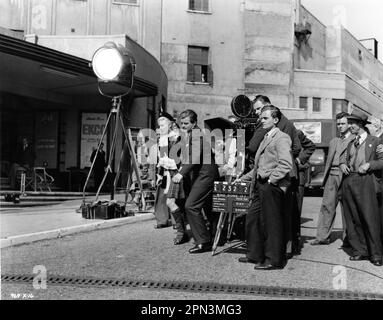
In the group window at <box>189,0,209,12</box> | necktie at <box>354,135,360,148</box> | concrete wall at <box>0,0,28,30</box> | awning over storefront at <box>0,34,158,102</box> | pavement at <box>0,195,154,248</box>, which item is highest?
window at <box>189,0,209,12</box>

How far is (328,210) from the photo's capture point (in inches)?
297

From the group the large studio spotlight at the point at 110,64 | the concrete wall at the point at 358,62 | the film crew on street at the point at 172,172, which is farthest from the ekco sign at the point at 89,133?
the concrete wall at the point at 358,62

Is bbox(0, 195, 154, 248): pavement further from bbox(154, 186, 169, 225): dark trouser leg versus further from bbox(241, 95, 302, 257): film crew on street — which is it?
bbox(241, 95, 302, 257): film crew on street

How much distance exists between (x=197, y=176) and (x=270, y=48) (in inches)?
1054

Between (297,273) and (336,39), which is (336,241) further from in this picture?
(336,39)

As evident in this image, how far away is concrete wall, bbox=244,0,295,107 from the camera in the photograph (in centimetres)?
3128

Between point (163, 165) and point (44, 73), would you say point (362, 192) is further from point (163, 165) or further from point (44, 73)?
point (44, 73)

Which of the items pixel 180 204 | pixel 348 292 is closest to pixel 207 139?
pixel 180 204

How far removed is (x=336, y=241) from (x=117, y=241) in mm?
3359

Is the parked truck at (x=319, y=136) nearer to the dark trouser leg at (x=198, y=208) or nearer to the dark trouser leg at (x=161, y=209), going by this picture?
the dark trouser leg at (x=161, y=209)

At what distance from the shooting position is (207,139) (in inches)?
277

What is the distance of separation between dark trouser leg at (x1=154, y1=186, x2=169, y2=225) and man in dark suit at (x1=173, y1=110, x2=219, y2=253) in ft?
7.09

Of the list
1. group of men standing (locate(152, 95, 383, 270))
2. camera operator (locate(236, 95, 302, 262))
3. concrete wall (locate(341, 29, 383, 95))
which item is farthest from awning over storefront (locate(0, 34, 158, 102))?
concrete wall (locate(341, 29, 383, 95))

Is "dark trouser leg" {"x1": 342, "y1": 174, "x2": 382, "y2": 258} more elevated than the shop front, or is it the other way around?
the shop front
